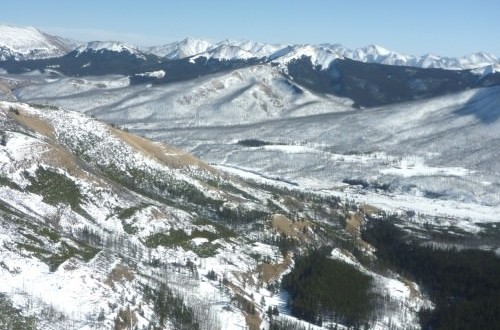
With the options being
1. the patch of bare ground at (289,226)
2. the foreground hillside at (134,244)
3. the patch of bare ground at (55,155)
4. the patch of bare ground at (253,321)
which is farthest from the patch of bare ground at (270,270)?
the patch of bare ground at (55,155)

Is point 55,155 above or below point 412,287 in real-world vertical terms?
above

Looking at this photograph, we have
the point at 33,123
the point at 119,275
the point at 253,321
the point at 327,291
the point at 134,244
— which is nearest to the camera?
the point at 119,275

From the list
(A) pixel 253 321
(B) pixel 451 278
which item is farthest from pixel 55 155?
(B) pixel 451 278

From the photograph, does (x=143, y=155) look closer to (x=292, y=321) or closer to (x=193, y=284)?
(x=193, y=284)

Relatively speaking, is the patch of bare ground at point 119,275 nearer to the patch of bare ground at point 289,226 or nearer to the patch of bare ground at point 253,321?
the patch of bare ground at point 253,321

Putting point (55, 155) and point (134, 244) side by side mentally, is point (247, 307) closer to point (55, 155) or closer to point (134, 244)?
point (134, 244)

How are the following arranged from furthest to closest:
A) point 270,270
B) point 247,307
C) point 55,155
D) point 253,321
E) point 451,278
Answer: point 55,155, point 451,278, point 270,270, point 247,307, point 253,321

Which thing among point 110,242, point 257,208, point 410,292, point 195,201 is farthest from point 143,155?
point 410,292
